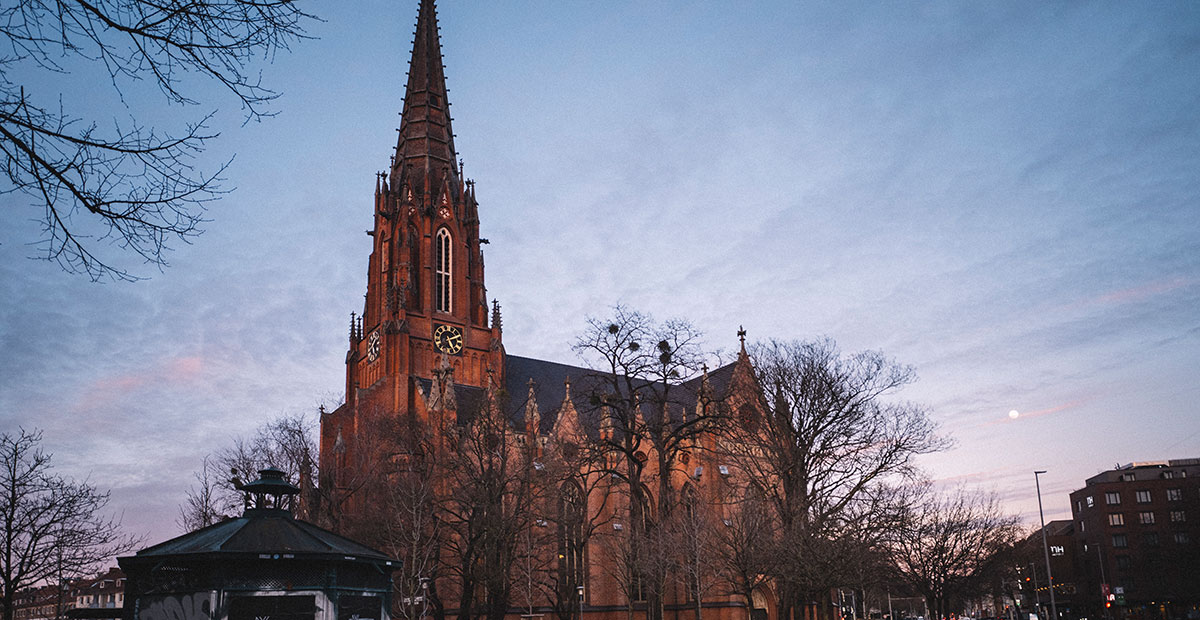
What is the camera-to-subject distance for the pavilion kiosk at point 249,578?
13008 mm

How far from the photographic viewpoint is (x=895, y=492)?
3778cm

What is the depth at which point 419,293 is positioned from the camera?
209ft

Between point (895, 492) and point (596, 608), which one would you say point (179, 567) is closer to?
point (895, 492)

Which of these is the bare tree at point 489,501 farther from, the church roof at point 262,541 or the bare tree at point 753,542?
the church roof at point 262,541

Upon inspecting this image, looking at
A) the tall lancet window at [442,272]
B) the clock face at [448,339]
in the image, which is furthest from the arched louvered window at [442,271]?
the clock face at [448,339]

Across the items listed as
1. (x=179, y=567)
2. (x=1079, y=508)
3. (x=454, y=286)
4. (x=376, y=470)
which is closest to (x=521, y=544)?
(x=376, y=470)

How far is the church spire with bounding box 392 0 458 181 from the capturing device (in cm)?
6969

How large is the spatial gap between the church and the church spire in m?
0.11

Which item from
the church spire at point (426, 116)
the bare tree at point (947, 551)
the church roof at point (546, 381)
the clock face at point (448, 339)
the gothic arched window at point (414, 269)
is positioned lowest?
the bare tree at point (947, 551)

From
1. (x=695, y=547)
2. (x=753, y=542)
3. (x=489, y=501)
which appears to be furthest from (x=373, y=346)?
(x=753, y=542)

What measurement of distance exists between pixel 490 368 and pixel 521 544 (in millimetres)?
18051

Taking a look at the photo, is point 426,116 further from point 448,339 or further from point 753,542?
point 753,542

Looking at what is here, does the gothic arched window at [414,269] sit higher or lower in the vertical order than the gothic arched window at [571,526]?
higher

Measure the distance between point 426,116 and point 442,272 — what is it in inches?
549
